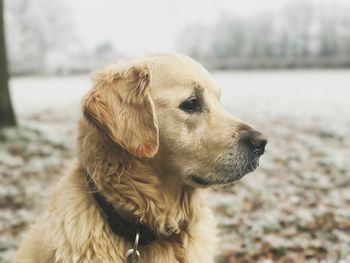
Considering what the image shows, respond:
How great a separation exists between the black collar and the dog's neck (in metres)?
0.03

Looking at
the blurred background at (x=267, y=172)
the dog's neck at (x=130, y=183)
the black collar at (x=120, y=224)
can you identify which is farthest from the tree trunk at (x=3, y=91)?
the black collar at (x=120, y=224)

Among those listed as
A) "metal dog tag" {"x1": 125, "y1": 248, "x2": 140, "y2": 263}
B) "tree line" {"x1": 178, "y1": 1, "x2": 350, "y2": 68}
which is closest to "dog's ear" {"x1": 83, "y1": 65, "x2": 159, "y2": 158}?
"metal dog tag" {"x1": 125, "y1": 248, "x2": 140, "y2": 263}

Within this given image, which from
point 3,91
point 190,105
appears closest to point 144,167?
point 190,105

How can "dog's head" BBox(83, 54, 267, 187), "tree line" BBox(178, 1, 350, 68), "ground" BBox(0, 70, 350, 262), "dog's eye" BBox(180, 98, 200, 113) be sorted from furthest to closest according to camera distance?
"tree line" BBox(178, 1, 350, 68) → "ground" BBox(0, 70, 350, 262) → "dog's eye" BBox(180, 98, 200, 113) → "dog's head" BBox(83, 54, 267, 187)

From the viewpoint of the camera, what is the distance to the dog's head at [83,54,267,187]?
304cm

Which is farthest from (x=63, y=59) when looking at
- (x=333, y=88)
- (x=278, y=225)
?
(x=278, y=225)

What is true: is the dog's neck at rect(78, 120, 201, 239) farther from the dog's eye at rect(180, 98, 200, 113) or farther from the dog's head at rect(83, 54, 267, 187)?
the dog's eye at rect(180, 98, 200, 113)

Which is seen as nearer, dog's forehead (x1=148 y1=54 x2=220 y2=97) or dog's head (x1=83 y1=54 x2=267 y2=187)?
dog's head (x1=83 y1=54 x2=267 y2=187)

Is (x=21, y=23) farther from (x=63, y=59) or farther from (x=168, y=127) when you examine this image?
(x=168, y=127)

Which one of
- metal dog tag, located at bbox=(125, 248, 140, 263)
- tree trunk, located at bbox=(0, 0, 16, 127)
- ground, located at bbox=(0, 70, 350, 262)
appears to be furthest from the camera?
tree trunk, located at bbox=(0, 0, 16, 127)

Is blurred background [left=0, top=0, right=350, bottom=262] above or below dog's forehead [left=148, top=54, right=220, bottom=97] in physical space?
below

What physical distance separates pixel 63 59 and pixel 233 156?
40.7 meters

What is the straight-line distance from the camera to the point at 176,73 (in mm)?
3195

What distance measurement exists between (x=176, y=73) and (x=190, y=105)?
229mm
